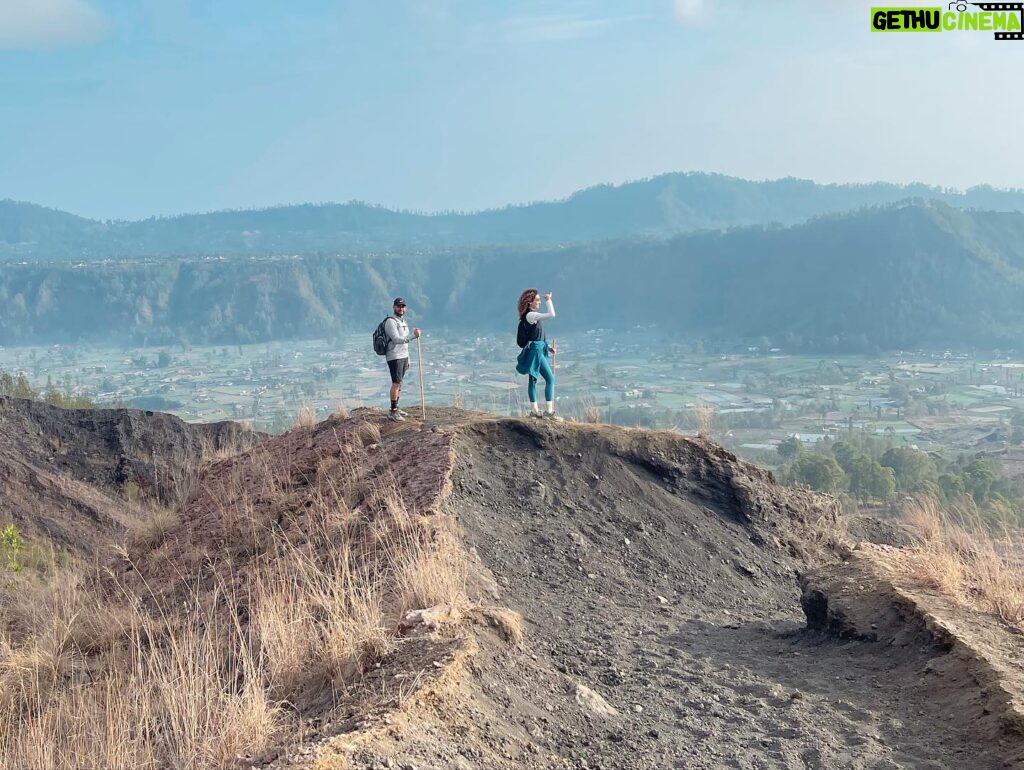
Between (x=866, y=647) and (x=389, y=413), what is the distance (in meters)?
7.62

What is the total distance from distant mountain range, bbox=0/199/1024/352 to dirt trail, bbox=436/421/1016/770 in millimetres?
92786

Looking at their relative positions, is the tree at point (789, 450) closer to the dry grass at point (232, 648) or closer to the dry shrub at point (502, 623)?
the dry grass at point (232, 648)

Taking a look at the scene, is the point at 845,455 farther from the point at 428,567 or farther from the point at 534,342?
the point at 428,567

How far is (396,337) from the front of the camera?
1190cm

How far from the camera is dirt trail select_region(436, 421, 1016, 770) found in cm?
526

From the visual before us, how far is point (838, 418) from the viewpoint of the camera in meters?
60.7

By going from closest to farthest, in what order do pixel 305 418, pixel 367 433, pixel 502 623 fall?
1. pixel 502 623
2. pixel 367 433
3. pixel 305 418

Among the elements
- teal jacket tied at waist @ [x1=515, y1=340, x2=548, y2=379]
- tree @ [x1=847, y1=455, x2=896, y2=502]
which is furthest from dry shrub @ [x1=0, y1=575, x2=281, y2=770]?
tree @ [x1=847, y1=455, x2=896, y2=502]

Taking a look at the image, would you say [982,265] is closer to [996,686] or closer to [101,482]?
[101,482]

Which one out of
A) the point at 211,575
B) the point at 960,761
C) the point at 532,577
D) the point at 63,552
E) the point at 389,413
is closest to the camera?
the point at 960,761

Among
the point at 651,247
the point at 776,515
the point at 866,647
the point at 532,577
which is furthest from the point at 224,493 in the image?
the point at 651,247

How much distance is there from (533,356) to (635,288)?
389 feet

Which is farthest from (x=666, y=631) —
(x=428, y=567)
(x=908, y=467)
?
(x=908, y=467)

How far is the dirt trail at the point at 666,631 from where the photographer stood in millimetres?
5258
